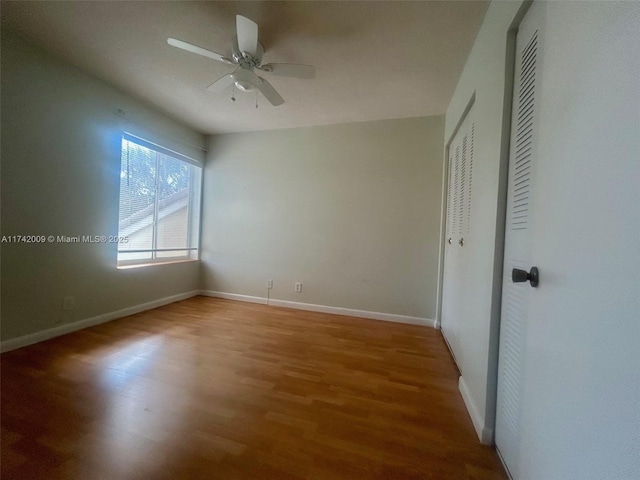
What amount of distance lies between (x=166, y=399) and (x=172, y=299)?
2.27 m

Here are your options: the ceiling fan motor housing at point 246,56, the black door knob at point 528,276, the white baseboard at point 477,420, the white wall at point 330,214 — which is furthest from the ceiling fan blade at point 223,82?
the white baseboard at point 477,420

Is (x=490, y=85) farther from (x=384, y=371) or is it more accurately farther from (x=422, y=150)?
(x=384, y=371)

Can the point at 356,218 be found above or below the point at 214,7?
below

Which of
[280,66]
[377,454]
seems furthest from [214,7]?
[377,454]

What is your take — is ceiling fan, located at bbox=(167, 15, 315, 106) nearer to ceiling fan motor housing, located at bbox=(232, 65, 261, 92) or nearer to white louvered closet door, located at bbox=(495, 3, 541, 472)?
ceiling fan motor housing, located at bbox=(232, 65, 261, 92)

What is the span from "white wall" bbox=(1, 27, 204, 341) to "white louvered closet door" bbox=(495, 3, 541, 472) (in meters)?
3.47

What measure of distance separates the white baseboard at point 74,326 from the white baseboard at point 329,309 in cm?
78

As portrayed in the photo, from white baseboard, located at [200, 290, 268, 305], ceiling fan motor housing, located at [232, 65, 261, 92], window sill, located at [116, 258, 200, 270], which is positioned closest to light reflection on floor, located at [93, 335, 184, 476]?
window sill, located at [116, 258, 200, 270]

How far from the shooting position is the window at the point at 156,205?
274cm

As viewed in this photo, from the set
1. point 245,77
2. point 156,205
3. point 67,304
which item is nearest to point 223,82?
point 245,77

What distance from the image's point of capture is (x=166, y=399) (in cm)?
143

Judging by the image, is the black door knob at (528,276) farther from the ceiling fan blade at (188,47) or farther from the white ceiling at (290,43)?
the ceiling fan blade at (188,47)

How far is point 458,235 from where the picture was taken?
2021 millimetres

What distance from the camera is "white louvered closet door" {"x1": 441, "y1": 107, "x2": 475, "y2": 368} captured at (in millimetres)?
1762
